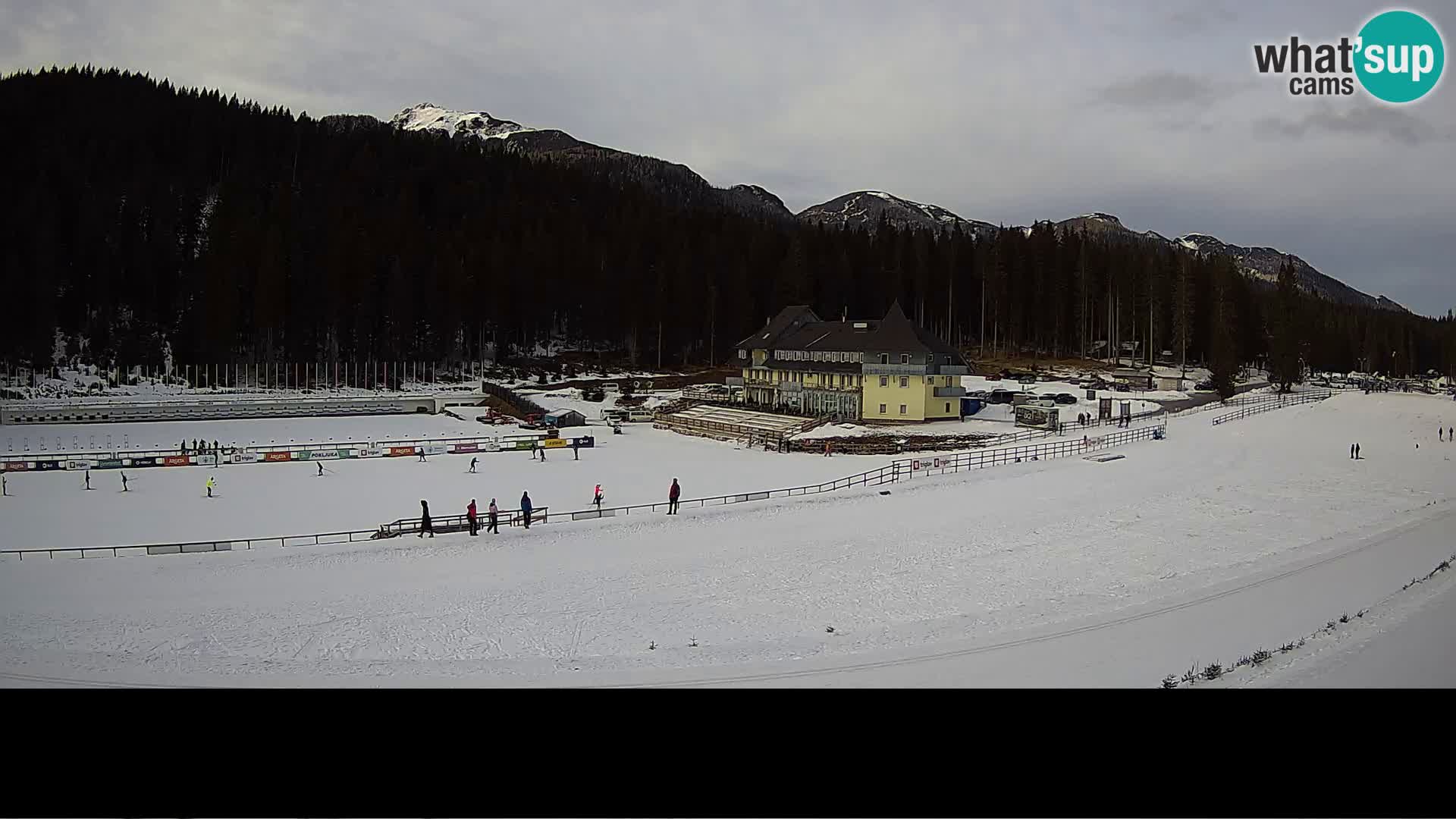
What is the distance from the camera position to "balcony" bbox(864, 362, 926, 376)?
4780 centimetres

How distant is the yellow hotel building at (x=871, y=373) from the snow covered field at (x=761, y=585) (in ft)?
55.7

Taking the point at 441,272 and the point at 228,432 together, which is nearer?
the point at 228,432

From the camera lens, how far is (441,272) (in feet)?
257

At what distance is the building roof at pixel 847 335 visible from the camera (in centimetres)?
4894

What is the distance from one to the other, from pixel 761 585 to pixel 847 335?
37383 mm

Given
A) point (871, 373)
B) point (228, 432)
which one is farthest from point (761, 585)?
point (228, 432)

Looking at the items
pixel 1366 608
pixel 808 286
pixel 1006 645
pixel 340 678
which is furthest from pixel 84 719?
pixel 808 286

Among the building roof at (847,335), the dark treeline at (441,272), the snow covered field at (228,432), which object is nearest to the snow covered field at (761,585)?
the snow covered field at (228,432)

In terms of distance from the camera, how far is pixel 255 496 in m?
28.4

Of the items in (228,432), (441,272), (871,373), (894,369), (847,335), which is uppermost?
(441,272)

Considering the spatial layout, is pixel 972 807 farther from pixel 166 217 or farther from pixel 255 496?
pixel 166 217

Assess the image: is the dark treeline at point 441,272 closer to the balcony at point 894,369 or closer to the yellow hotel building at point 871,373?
the yellow hotel building at point 871,373

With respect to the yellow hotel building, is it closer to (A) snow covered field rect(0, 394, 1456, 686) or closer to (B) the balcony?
(B) the balcony

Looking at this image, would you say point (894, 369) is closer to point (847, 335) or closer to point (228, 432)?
point (847, 335)
